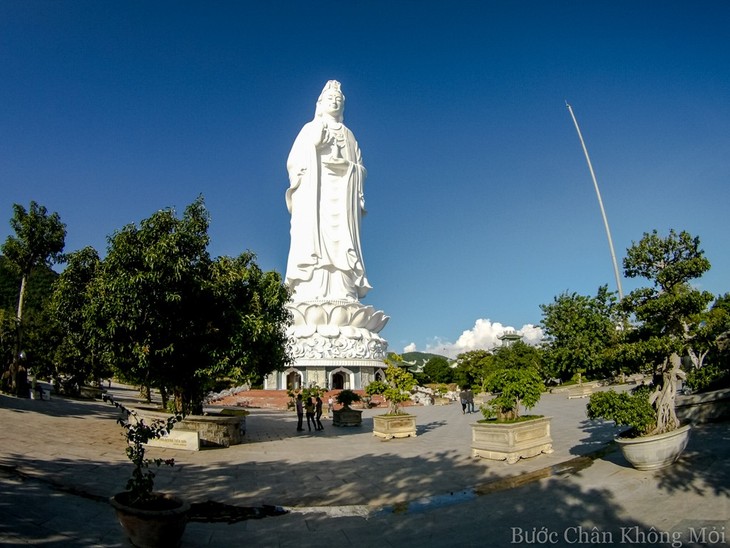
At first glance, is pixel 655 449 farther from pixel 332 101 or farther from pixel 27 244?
pixel 332 101

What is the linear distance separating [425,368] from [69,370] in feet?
153

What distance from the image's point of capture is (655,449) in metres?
7.22

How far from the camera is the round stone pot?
461 centimetres

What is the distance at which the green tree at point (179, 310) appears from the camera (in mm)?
11319

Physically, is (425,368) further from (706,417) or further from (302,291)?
(706,417)

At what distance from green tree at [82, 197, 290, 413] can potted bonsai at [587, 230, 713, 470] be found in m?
8.34

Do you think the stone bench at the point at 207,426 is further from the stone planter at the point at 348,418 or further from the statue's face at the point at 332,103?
the statue's face at the point at 332,103

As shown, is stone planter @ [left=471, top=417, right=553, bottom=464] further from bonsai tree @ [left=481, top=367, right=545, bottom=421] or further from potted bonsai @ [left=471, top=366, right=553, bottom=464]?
bonsai tree @ [left=481, top=367, right=545, bottom=421]

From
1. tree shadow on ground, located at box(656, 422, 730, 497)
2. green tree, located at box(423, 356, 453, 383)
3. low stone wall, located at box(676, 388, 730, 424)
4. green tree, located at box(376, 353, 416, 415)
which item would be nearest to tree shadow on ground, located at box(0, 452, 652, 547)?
tree shadow on ground, located at box(656, 422, 730, 497)

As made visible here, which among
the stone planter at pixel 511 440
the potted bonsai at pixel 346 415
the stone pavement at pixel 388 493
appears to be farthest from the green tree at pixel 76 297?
the stone planter at pixel 511 440

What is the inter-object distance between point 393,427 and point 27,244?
17.3 meters

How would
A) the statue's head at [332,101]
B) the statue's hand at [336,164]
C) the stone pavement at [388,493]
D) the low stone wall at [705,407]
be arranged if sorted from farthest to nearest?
1. the statue's head at [332,101]
2. the statue's hand at [336,164]
3. the low stone wall at [705,407]
4. the stone pavement at [388,493]

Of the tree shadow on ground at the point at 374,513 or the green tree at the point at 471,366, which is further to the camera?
the green tree at the point at 471,366

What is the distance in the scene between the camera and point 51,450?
9.68 metres
